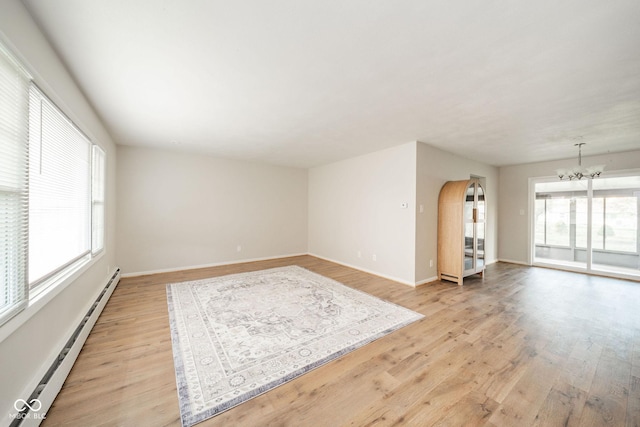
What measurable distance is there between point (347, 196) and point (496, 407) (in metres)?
4.48

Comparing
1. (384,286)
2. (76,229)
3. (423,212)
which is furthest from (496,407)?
(76,229)

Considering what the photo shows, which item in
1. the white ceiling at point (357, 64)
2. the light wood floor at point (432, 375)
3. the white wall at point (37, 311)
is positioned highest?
the white ceiling at point (357, 64)

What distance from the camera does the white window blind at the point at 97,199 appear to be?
3.06 metres

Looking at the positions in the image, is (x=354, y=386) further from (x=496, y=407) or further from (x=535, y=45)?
(x=535, y=45)

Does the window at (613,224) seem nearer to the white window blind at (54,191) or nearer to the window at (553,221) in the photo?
the window at (553,221)

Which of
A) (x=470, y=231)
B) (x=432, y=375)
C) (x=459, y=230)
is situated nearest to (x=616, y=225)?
(x=470, y=231)

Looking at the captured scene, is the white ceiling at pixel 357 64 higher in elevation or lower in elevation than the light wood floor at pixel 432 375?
higher

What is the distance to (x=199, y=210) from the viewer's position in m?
5.33

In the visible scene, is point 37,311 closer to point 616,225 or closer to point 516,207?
point 516,207

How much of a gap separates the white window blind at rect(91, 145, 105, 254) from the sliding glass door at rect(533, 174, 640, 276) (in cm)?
891

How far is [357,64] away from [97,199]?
3891 millimetres

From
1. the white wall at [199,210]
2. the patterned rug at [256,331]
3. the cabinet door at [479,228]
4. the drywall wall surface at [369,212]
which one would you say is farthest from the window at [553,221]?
the white wall at [199,210]

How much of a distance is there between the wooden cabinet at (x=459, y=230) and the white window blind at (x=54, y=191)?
5299 mm

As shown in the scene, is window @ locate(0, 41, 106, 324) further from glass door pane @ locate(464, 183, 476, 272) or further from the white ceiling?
glass door pane @ locate(464, 183, 476, 272)
